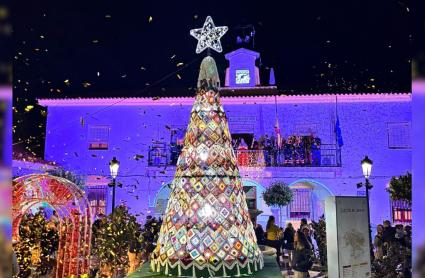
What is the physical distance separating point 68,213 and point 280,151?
13080mm

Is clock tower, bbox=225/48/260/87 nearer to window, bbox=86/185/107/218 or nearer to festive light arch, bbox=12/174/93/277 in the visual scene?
window, bbox=86/185/107/218

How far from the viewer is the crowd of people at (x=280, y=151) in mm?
18359

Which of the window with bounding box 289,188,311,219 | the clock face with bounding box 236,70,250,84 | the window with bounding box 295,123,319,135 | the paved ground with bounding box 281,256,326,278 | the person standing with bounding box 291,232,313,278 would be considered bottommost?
the paved ground with bounding box 281,256,326,278

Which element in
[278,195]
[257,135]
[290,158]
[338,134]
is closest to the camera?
[278,195]

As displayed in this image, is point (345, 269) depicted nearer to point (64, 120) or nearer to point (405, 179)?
point (405, 179)

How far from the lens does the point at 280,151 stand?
18.6m

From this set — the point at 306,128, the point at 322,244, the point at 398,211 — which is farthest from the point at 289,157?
the point at 322,244

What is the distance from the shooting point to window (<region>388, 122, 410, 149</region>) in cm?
1861

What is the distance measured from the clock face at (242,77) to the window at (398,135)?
7.78m

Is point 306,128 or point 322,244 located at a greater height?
point 306,128

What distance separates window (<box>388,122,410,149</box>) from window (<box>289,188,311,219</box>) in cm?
488

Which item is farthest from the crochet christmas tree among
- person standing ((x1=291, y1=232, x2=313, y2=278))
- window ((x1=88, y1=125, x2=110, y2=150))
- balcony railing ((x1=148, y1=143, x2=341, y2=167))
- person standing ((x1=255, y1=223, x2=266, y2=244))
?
window ((x1=88, y1=125, x2=110, y2=150))

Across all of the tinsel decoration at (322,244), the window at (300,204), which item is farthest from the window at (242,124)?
the tinsel decoration at (322,244)

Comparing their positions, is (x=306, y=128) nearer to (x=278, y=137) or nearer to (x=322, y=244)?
(x=278, y=137)
